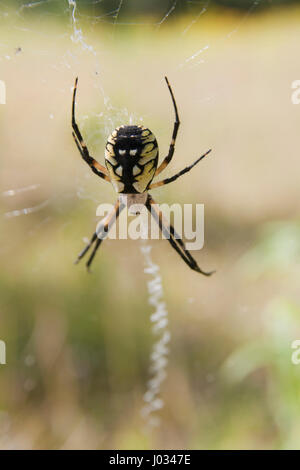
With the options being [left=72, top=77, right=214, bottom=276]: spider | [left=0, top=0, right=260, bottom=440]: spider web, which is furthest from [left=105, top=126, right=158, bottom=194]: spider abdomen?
[left=0, top=0, right=260, bottom=440]: spider web

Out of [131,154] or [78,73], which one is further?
[78,73]

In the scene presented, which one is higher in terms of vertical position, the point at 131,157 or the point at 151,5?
the point at 151,5

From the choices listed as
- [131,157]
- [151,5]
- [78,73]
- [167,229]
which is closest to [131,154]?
[131,157]

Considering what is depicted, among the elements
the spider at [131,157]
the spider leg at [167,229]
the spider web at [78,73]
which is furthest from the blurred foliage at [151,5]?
the spider leg at [167,229]

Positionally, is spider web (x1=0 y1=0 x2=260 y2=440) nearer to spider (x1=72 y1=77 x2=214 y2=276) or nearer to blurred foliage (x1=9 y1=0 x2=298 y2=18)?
blurred foliage (x1=9 y1=0 x2=298 y2=18)

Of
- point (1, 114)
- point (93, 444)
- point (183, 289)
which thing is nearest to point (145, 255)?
point (183, 289)

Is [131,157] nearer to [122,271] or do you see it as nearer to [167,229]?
[167,229]
